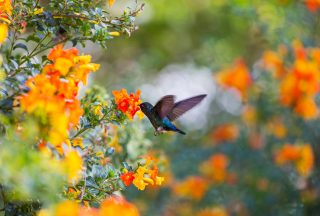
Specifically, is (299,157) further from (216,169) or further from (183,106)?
(183,106)

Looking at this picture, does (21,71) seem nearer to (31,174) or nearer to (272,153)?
(31,174)

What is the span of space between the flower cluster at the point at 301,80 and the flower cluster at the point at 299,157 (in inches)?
10.6

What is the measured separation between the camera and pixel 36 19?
1870mm

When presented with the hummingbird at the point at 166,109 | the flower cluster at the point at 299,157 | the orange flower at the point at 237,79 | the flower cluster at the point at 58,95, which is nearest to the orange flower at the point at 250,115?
the orange flower at the point at 237,79

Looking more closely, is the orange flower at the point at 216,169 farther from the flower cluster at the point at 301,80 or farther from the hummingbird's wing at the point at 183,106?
the hummingbird's wing at the point at 183,106

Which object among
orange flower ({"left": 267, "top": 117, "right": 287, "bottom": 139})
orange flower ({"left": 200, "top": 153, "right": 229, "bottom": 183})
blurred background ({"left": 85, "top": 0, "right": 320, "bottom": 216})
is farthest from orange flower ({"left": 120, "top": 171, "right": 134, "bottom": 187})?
orange flower ({"left": 267, "top": 117, "right": 287, "bottom": 139})

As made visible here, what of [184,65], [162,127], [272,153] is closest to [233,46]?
[184,65]

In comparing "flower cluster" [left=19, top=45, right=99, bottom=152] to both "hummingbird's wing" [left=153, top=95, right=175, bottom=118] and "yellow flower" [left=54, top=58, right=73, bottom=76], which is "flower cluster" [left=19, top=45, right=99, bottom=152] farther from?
"hummingbird's wing" [left=153, top=95, right=175, bottom=118]

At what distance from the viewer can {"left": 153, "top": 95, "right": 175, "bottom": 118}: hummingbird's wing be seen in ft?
6.43

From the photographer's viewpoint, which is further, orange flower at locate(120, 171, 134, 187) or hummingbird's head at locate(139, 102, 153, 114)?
hummingbird's head at locate(139, 102, 153, 114)

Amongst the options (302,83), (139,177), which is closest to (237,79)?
(302,83)

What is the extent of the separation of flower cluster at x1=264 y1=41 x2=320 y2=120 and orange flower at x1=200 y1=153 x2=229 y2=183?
31.9 inches

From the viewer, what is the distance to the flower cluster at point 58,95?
49.7 inches

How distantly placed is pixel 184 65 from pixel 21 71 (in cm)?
563
